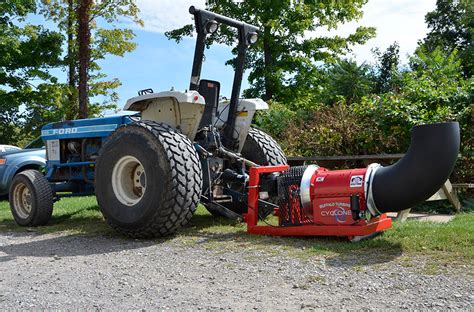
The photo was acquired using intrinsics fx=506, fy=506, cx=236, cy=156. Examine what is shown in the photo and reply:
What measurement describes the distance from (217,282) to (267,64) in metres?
20.6

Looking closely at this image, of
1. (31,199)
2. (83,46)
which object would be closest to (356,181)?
(31,199)

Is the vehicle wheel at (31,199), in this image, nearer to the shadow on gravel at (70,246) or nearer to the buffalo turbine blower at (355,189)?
the shadow on gravel at (70,246)

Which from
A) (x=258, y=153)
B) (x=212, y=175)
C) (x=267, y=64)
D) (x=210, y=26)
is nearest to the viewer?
(x=210, y=26)

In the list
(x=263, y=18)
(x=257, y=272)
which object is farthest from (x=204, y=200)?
(x=263, y=18)

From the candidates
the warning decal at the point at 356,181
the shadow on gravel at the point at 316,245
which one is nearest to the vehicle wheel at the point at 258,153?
the shadow on gravel at the point at 316,245

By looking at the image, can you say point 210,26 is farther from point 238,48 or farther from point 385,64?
point 385,64

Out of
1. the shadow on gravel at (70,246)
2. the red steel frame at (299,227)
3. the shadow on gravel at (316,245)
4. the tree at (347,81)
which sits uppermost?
the tree at (347,81)

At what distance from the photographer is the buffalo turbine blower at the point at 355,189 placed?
4551mm

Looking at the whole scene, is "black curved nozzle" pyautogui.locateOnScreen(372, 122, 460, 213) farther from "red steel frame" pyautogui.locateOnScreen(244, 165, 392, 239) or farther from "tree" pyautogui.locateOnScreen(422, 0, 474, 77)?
"tree" pyautogui.locateOnScreen(422, 0, 474, 77)

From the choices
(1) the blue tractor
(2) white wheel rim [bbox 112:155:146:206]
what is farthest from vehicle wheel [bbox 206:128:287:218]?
(2) white wheel rim [bbox 112:155:146:206]

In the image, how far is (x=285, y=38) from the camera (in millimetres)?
24062

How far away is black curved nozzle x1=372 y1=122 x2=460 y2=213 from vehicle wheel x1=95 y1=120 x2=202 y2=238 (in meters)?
2.06

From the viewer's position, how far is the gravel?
3389 millimetres

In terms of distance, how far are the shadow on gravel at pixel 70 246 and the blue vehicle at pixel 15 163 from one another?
606 cm
